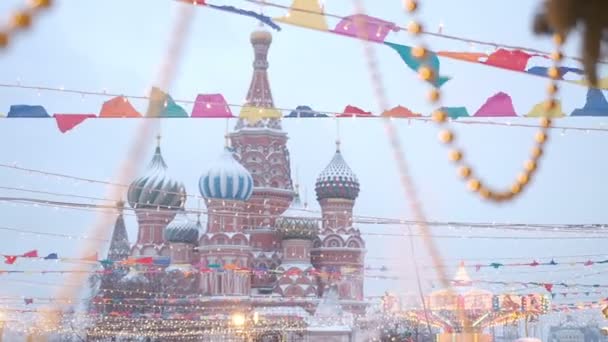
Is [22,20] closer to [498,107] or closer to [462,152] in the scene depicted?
[462,152]

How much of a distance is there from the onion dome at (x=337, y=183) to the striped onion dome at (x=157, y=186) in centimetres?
730

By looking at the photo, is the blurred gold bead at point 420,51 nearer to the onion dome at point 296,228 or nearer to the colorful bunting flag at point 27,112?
the colorful bunting flag at point 27,112

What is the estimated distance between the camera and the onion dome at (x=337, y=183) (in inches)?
1683

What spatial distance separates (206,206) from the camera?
40969 millimetres

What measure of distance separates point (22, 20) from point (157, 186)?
1595 inches

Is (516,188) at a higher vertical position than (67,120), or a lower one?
lower

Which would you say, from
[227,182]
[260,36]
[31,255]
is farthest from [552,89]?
[260,36]

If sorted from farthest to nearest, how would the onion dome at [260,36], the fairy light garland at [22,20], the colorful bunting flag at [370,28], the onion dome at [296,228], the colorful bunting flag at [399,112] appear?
the onion dome at [260,36]
the onion dome at [296,228]
the colorful bunting flag at [399,112]
the colorful bunting flag at [370,28]
the fairy light garland at [22,20]

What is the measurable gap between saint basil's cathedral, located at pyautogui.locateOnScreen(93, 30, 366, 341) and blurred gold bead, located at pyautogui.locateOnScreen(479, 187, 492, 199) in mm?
31795

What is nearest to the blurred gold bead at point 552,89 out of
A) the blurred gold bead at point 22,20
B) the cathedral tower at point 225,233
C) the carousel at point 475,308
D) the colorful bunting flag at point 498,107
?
the blurred gold bead at point 22,20

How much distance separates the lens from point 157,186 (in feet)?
143

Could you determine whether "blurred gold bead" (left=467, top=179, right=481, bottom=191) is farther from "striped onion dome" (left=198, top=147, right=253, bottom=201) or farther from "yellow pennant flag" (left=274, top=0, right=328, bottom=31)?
"striped onion dome" (left=198, top=147, right=253, bottom=201)

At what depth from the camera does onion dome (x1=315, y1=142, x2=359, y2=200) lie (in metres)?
42.8

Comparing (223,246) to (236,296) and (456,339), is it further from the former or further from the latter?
(456,339)
